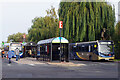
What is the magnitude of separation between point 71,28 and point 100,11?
5.28 meters

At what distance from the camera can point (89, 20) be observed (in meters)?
38.1

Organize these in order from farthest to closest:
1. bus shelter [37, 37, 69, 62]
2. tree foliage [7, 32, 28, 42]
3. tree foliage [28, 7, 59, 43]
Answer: tree foliage [7, 32, 28, 42], tree foliage [28, 7, 59, 43], bus shelter [37, 37, 69, 62]

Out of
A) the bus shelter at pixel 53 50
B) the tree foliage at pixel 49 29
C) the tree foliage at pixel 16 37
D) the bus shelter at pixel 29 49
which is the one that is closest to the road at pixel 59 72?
the bus shelter at pixel 53 50

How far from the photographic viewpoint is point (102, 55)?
3256 centimetres

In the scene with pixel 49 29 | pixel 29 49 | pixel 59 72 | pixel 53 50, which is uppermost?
pixel 49 29

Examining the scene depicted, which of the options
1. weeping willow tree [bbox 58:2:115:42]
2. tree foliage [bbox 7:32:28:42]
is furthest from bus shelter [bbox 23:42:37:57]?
tree foliage [bbox 7:32:28:42]

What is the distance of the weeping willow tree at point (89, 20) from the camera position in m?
37.8

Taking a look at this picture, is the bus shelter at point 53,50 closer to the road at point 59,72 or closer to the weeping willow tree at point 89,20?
the road at point 59,72

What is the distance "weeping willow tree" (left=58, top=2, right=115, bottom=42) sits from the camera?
37.8 meters

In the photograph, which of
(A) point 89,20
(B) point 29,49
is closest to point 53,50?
(A) point 89,20

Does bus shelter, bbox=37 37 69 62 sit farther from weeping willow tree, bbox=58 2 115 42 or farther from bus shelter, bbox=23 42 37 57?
bus shelter, bbox=23 42 37 57

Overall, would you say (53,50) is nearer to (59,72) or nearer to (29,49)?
(59,72)

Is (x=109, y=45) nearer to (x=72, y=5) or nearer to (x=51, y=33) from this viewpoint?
(x=72, y=5)

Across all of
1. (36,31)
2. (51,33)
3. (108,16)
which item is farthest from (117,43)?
(36,31)
